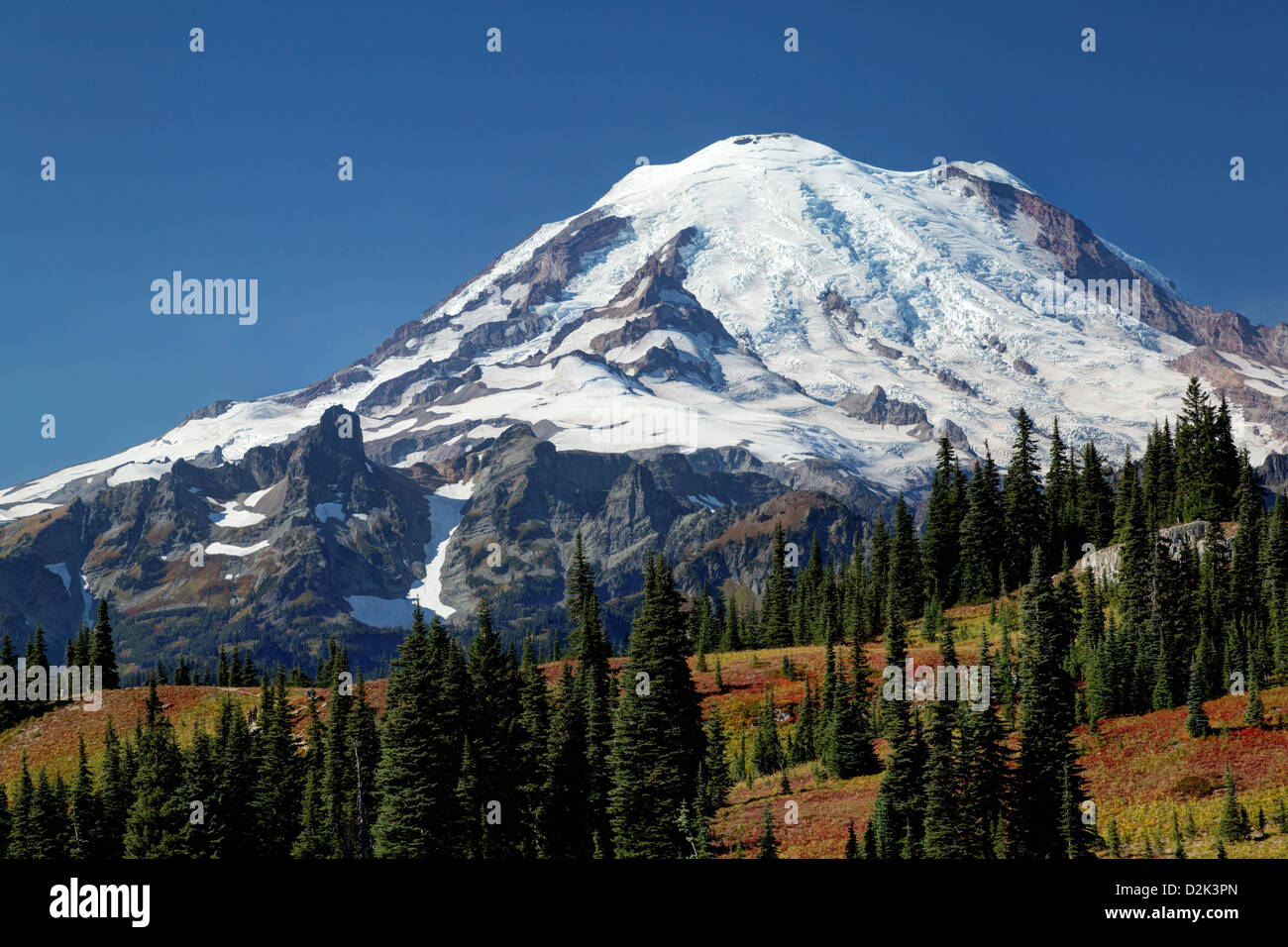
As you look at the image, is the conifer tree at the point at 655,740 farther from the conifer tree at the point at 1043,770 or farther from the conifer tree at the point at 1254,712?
the conifer tree at the point at 1254,712

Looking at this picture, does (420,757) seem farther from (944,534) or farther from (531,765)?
(944,534)

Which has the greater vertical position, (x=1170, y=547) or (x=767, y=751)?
(x=1170, y=547)

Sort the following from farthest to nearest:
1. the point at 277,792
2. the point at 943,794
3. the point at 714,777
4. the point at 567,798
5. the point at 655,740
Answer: the point at 277,792
the point at 714,777
the point at 567,798
the point at 655,740
the point at 943,794

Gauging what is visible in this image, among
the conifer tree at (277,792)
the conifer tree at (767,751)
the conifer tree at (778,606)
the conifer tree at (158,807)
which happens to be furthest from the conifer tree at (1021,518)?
the conifer tree at (158,807)

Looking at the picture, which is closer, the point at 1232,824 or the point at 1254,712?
the point at 1232,824

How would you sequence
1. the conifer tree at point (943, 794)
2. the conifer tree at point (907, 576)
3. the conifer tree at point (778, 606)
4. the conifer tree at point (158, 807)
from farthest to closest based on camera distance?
the conifer tree at point (778, 606), the conifer tree at point (907, 576), the conifer tree at point (158, 807), the conifer tree at point (943, 794)

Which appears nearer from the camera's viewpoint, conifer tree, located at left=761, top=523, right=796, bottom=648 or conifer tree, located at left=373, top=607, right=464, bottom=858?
conifer tree, located at left=373, top=607, right=464, bottom=858

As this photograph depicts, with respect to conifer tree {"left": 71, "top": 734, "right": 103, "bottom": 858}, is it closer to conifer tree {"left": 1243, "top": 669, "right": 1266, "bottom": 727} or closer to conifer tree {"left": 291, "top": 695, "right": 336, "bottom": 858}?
conifer tree {"left": 291, "top": 695, "right": 336, "bottom": 858}

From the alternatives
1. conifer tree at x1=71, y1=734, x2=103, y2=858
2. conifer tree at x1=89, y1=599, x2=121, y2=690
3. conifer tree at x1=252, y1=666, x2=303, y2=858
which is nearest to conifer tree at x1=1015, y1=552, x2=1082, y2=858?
conifer tree at x1=252, y1=666, x2=303, y2=858

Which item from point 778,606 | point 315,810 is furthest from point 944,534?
point 315,810

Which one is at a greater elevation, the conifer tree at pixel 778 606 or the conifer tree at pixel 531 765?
the conifer tree at pixel 778 606

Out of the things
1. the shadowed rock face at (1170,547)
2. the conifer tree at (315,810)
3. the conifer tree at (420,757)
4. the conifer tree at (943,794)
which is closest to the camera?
the conifer tree at (943,794)
